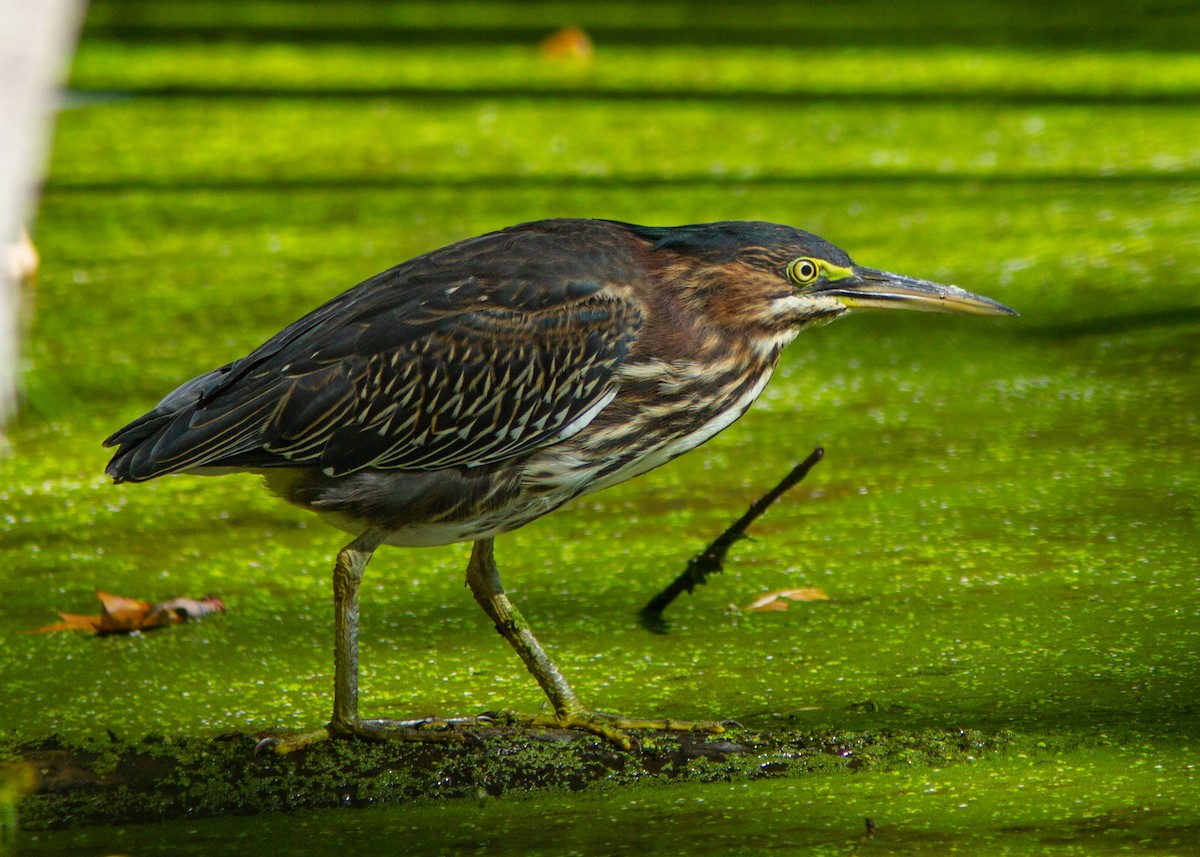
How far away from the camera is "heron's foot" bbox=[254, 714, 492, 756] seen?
287cm

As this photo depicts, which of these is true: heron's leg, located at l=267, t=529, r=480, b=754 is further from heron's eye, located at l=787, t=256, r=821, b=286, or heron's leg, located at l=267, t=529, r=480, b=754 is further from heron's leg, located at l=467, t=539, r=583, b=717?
heron's eye, located at l=787, t=256, r=821, b=286

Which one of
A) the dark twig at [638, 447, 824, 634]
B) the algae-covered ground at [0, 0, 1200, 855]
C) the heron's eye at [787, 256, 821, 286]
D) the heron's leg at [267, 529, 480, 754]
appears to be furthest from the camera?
the dark twig at [638, 447, 824, 634]

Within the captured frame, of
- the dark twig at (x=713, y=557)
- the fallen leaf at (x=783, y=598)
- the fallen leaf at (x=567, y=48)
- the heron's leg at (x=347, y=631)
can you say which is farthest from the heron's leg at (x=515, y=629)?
the fallen leaf at (x=567, y=48)

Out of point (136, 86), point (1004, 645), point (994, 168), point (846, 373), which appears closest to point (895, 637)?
point (1004, 645)

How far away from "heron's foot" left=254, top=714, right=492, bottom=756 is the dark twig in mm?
587

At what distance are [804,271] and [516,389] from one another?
53 centimetres

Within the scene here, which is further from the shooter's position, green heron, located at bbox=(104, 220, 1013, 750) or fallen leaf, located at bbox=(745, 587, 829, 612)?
fallen leaf, located at bbox=(745, 587, 829, 612)

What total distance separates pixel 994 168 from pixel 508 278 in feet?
14.0

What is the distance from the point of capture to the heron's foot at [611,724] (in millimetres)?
2898

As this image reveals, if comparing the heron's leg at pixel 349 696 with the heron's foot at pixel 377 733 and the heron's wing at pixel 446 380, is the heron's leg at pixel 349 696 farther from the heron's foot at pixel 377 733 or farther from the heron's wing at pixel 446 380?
the heron's wing at pixel 446 380

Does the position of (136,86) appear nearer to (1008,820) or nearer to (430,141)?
(430,141)

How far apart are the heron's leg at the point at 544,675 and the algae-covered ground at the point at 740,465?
15 cm

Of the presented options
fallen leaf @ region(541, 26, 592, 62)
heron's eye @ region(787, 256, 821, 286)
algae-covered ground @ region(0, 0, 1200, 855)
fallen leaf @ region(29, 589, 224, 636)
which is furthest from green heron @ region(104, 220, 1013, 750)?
fallen leaf @ region(541, 26, 592, 62)

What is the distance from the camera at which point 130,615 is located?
350cm
